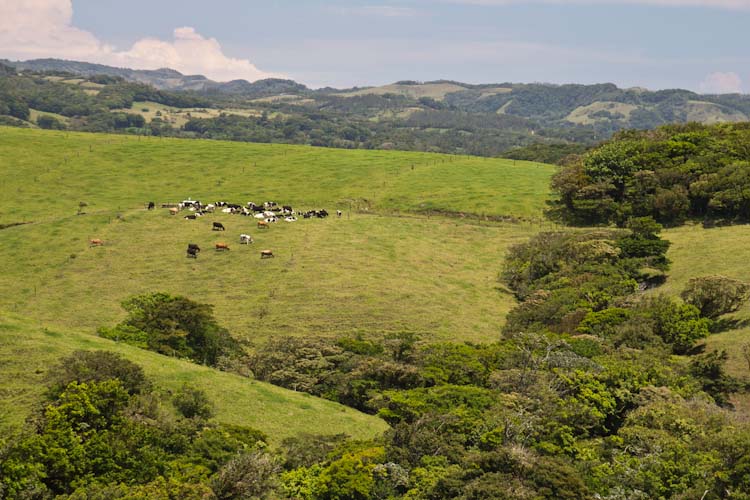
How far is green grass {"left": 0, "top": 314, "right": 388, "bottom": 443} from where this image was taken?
95.4 feet

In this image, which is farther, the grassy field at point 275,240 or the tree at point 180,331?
the grassy field at point 275,240

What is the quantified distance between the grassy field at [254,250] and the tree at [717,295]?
14177 millimetres

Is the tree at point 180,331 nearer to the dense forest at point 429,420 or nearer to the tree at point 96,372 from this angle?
the dense forest at point 429,420

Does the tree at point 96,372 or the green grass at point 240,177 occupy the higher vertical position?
the green grass at point 240,177

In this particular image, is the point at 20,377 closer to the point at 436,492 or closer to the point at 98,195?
the point at 436,492

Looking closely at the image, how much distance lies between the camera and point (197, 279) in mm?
56594

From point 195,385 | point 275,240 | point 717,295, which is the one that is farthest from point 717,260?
point 195,385

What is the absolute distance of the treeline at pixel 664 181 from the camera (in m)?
67.9

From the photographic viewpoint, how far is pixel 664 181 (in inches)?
2906

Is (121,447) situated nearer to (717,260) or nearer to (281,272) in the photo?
(281,272)

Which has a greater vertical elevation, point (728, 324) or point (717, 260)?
point (717, 260)

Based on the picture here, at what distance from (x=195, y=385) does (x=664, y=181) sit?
6116cm

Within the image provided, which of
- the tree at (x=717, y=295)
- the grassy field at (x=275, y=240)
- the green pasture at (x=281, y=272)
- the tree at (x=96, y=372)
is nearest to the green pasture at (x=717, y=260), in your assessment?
the tree at (x=717, y=295)

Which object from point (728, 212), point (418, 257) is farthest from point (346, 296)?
point (728, 212)
